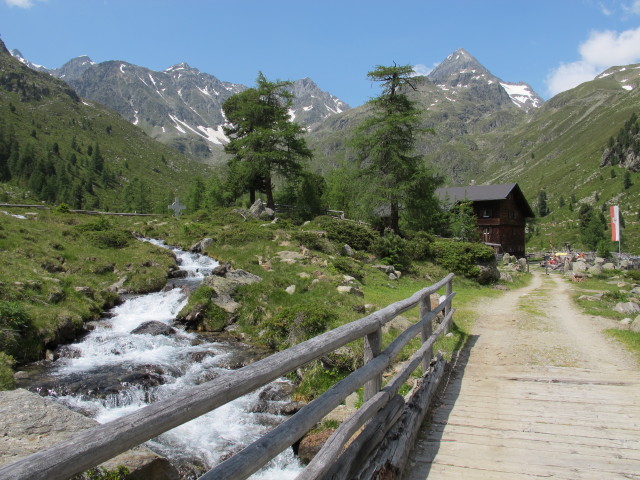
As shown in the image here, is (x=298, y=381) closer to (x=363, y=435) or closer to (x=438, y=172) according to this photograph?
(x=363, y=435)

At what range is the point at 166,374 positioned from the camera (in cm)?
1068

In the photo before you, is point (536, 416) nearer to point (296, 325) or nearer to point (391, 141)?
point (296, 325)

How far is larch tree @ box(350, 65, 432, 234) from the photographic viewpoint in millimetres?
31406

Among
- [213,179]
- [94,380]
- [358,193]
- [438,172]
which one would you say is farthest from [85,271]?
[213,179]

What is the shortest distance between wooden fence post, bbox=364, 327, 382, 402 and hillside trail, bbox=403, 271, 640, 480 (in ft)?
3.18

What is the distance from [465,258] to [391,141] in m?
11.4

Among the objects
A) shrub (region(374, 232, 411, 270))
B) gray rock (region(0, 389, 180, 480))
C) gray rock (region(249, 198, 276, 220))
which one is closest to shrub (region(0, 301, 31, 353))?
gray rock (region(0, 389, 180, 480))

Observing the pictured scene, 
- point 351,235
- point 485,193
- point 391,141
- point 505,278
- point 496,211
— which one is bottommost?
point 505,278

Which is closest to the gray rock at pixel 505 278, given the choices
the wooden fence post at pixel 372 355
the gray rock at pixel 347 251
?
the gray rock at pixel 347 251

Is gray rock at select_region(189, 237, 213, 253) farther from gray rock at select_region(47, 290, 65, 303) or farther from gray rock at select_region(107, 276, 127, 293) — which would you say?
gray rock at select_region(47, 290, 65, 303)

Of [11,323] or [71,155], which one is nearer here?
[11,323]

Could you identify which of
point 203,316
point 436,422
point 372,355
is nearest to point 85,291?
point 203,316

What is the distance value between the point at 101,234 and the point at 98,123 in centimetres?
18304

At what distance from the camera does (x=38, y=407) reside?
5.39 m
